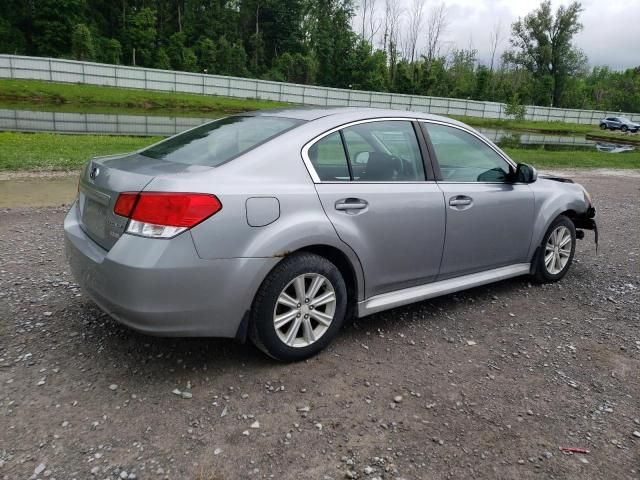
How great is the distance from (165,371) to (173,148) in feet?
4.98

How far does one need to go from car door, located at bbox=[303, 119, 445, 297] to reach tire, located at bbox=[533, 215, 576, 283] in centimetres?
155

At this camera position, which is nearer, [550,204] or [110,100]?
[550,204]

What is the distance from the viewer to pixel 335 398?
315 centimetres

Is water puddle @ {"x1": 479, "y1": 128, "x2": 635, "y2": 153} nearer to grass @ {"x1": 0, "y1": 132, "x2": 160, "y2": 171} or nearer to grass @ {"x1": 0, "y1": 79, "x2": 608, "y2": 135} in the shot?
grass @ {"x1": 0, "y1": 132, "x2": 160, "y2": 171}

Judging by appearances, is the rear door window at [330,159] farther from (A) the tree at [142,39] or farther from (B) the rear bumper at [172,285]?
(A) the tree at [142,39]

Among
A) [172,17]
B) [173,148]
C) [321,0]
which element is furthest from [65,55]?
[173,148]

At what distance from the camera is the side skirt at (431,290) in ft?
12.5

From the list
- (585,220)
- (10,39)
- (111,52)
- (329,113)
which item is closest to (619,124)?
(111,52)

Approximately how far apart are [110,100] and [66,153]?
24.2 metres

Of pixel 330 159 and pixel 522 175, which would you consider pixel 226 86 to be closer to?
pixel 522 175

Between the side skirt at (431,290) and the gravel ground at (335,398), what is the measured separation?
259 millimetres

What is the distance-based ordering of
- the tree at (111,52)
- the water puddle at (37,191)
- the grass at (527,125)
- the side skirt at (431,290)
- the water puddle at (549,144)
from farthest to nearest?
the tree at (111,52)
the grass at (527,125)
the water puddle at (549,144)
the water puddle at (37,191)
the side skirt at (431,290)

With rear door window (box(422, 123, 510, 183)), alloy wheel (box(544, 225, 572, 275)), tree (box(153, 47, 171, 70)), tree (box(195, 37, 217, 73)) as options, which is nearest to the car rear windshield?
rear door window (box(422, 123, 510, 183))

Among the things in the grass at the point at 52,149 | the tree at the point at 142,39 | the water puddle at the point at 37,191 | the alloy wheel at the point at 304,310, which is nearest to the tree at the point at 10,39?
the tree at the point at 142,39
